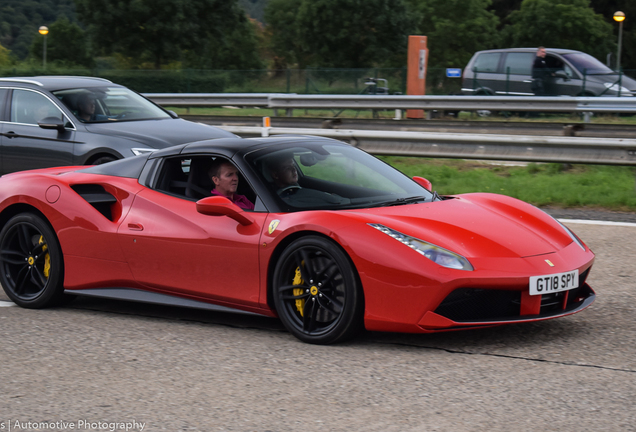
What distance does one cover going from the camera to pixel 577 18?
6053 cm

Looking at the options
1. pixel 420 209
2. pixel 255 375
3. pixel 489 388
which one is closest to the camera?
pixel 489 388

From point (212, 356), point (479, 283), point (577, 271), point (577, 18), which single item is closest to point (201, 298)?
point (212, 356)

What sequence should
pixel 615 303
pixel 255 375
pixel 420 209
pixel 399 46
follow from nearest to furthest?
1. pixel 255 375
2. pixel 420 209
3. pixel 615 303
4. pixel 399 46

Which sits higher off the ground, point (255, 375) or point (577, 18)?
point (577, 18)

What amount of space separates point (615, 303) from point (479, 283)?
1.63m

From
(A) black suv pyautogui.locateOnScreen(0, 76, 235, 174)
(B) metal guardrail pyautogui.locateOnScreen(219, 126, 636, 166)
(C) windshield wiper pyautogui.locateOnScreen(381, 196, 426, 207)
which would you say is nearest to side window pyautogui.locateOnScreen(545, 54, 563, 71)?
(B) metal guardrail pyautogui.locateOnScreen(219, 126, 636, 166)

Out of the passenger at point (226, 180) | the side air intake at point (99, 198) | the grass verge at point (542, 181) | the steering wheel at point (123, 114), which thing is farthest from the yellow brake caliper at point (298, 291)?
the steering wheel at point (123, 114)

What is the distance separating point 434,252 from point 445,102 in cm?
1459

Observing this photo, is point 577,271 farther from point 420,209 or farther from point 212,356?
point 212,356

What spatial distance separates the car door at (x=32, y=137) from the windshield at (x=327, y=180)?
16.2 feet

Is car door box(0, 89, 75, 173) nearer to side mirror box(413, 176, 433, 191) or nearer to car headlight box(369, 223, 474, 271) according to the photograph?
side mirror box(413, 176, 433, 191)

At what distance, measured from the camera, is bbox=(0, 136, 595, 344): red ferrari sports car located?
446 centimetres

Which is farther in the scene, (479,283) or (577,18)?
(577,18)

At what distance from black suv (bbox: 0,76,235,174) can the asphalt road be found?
165 inches
